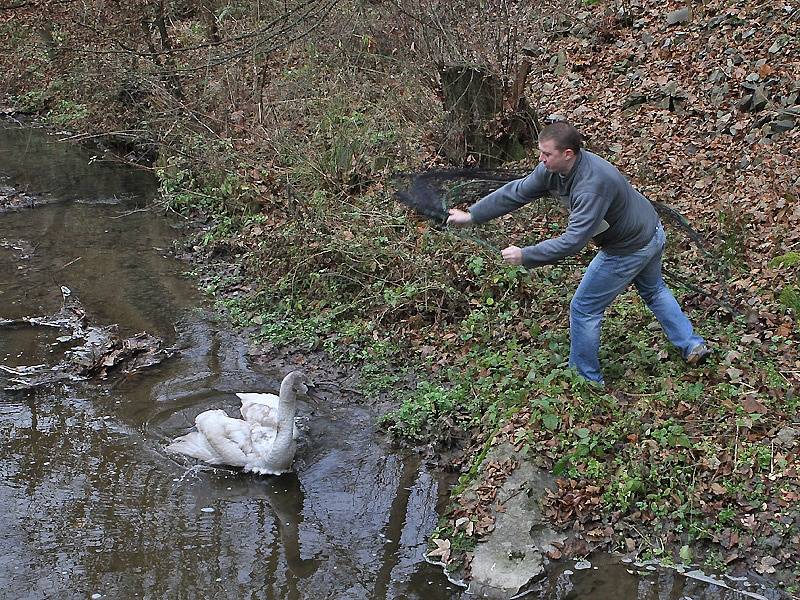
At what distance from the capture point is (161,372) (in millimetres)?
8852

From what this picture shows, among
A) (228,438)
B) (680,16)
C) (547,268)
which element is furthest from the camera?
(680,16)

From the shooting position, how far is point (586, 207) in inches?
245

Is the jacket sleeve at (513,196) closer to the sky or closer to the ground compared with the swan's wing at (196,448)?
closer to the sky

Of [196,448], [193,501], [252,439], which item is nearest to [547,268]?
[252,439]

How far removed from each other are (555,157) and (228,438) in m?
3.44

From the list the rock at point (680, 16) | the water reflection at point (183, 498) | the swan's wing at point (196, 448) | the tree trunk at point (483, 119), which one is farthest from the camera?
the rock at point (680, 16)

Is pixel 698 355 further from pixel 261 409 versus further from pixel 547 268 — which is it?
pixel 261 409

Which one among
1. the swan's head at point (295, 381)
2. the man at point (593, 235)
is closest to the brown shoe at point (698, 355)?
the man at point (593, 235)

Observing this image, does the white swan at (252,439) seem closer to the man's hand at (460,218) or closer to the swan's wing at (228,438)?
the swan's wing at (228,438)

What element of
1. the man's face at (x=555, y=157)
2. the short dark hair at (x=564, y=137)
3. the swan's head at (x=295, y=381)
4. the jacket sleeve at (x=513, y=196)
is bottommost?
the swan's head at (x=295, y=381)

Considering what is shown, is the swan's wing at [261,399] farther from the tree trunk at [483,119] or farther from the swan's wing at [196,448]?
the tree trunk at [483,119]

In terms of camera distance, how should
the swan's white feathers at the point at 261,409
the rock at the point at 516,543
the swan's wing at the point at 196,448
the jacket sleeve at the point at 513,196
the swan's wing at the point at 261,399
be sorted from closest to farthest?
the rock at the point at 516,543, the jacket sleeve at the point at 513,196, the swan's wing at the point at 196,448, the swan's white feathers at the point at 261,409, the swan's wing at the point at 261,399

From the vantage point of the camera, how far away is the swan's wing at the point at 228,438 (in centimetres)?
707

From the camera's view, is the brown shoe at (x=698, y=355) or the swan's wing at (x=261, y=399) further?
the swan's wing at (x=261, y=399)
